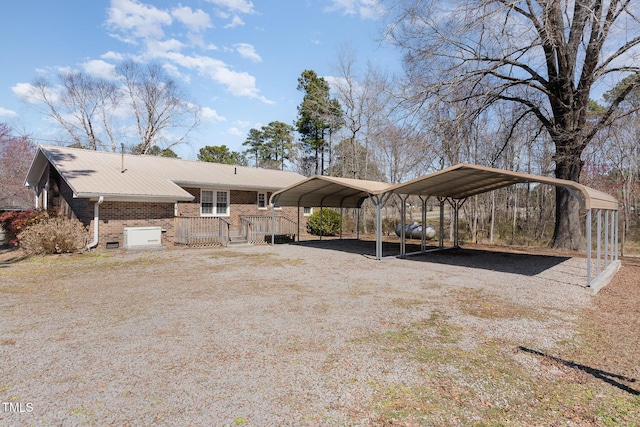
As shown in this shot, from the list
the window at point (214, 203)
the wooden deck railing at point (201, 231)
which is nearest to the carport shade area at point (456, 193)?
the wooden deck railing at point (201, 231)

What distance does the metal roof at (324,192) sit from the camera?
1307 cm

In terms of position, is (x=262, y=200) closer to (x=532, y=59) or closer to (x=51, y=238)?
(x=51, y=238)

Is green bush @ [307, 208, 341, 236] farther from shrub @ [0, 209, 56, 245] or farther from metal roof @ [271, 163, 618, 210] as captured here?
shrub @ [0, 209, 56, 245]

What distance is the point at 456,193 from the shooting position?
48.0 feet

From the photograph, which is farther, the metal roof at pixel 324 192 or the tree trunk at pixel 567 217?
the tree trunk at pixel 567 217

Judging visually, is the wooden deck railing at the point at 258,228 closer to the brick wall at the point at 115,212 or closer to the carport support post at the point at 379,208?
the brick wall at the point at 115,212

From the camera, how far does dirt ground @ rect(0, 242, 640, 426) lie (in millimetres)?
2984

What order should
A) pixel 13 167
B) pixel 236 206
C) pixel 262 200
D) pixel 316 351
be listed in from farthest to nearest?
pixel 13 167 → pixel 262 200 → pixel 236 206 → pixel 316 351

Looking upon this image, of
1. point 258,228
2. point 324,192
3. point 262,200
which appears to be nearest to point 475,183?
point 324,192

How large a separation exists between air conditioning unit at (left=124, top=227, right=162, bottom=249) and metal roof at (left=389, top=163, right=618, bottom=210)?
30.8 ft

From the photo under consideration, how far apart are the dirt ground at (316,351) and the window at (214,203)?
9.06m

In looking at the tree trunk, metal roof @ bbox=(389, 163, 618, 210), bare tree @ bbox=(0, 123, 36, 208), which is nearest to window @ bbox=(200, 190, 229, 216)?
metal roof @ bbox=(389, 163, 618, 210)

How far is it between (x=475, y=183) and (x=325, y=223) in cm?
1032

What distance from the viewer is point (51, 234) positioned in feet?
38.1
